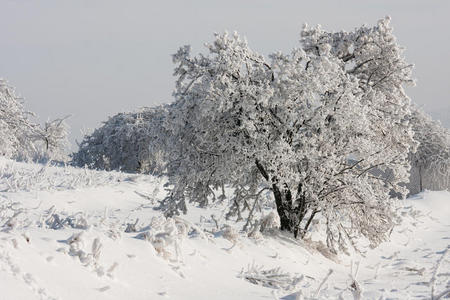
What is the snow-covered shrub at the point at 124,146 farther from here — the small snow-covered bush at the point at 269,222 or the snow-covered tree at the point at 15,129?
the small snow-covered bush at the point at 269,222

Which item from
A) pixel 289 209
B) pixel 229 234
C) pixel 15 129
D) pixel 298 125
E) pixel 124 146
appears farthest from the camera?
pixel 124 146

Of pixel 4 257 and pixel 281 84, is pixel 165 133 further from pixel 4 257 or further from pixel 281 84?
pixel 4 257

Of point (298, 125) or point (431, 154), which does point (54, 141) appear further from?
point (431, 154)

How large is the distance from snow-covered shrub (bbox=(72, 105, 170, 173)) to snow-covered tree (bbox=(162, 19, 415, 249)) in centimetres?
2334

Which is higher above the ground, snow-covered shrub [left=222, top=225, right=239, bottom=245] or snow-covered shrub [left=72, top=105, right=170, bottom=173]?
snow-covered shrub [left=72, top=105, right=170, bottom=173]

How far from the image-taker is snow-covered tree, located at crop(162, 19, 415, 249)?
9.95 m

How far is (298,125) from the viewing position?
10.3m

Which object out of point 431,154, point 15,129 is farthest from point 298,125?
point 431,154

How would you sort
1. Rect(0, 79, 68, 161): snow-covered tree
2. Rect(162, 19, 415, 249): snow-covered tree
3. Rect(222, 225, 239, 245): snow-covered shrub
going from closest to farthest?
1. Rect(222, 225, 239, 245): snow-covered shrub
2. Rect(162, 19, 415, 249): snow-covered tree
3. Rect(0, 79, 68, 161): snow-covered tree

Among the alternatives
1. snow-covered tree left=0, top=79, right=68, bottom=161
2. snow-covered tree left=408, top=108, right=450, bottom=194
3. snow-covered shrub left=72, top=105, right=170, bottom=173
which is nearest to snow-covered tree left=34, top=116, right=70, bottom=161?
snow-covered tree left=0, top=79, right=68, bottom=161

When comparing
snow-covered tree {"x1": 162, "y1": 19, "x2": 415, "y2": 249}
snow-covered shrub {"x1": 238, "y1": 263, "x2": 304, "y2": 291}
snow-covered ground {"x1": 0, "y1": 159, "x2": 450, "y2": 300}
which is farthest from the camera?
snow-covered tree {"x1": 162, "y1": 19, "x2": 415, "y2": 249}

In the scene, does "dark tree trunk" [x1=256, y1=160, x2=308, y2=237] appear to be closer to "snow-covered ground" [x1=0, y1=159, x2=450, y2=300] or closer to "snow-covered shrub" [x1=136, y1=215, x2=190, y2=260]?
"snow-covered ground" [x1=0, y1=159, x2=450, y2=300]

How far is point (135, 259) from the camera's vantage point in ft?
17.3

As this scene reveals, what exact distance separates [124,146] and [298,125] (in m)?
28.0
